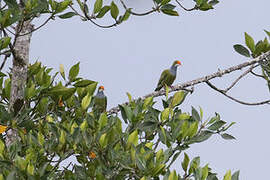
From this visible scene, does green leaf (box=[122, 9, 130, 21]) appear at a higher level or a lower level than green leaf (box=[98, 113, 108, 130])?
higher

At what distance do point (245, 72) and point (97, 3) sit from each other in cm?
186

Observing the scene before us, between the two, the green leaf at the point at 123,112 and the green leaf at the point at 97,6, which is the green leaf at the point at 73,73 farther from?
the green leaf at the point at 123,112

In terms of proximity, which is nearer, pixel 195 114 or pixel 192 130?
pixel 192 130

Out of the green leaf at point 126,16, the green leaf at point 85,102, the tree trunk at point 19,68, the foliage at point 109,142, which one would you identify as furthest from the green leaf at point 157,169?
the green leaf at point 126,16

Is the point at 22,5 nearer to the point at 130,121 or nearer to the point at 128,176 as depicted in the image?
the point at 130,121

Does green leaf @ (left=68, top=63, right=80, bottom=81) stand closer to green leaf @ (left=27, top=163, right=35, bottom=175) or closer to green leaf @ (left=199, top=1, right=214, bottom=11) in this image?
green leaf @ (left=199, top=1, right=214, bottom=11)

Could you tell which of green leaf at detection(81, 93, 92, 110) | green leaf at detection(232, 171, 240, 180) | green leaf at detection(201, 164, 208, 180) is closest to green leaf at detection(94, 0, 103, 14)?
green leaf at detection(81, 93, 92, 110)

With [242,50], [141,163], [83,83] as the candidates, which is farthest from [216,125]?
[83,83]

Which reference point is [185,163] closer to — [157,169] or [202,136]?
[202,136]

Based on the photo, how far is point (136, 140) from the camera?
4.84 metres

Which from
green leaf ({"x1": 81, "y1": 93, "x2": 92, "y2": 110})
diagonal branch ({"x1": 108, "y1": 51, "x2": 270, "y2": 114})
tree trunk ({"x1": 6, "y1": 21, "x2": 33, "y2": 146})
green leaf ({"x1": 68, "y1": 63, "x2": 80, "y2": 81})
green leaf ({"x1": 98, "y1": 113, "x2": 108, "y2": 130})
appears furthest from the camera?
green leaf ({"x1": 68, "y1": 63, "x2": 80, "y2": 81})

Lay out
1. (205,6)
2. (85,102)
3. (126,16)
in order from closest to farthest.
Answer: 1. (85,102)
2. (205,6)
3. (126,16)

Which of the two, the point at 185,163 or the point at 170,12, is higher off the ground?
the point at 170,12

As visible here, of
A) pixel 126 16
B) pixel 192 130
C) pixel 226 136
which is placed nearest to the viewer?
pixel 192 130
